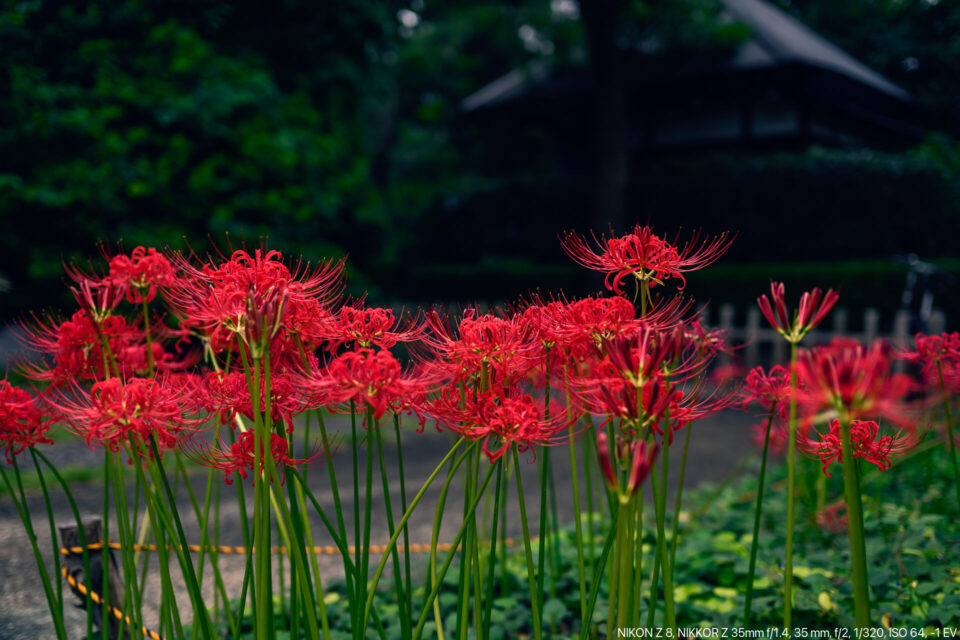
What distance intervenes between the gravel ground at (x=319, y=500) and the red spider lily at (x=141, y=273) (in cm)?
70

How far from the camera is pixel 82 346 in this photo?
176 cm

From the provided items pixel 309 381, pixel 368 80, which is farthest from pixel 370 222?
pixel 309 381

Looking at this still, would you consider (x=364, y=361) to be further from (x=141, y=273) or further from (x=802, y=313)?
(x=802, y=313)

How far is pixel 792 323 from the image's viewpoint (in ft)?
4.11

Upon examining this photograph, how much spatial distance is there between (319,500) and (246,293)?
3.57 m

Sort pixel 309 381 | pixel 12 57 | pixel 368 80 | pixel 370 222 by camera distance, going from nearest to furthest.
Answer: pixel 309 381, pixel 12 57, pixel 368 80, pixel 370 222

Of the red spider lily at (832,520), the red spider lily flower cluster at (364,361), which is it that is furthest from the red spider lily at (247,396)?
the red spider lily at (832,520)

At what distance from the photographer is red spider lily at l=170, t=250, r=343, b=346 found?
1233mm

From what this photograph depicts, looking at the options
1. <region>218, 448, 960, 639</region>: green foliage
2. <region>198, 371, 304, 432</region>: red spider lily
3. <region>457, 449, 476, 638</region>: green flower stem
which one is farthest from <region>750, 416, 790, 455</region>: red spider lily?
<region>198, 371, 304, 432</region>: red spider lily

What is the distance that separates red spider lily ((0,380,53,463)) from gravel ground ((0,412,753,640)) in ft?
1.76

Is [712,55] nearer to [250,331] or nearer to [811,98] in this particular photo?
[811,98]

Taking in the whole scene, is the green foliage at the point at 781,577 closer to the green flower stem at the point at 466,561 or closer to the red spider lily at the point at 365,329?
the green flower stem at the point at 466,561

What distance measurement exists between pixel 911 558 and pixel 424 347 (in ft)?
6.59

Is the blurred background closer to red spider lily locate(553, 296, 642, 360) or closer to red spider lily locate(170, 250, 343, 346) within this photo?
red spider lily locate(170, 250, 343, 346)
